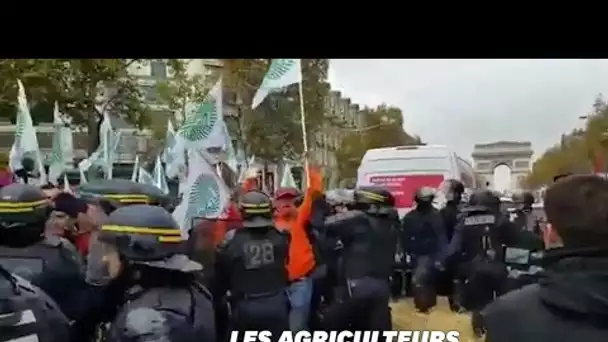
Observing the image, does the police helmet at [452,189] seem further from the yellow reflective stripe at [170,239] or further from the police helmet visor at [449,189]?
the yellow reflective stripe at [170,239]

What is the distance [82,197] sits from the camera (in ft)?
10.8

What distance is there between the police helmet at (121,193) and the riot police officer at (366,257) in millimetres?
605

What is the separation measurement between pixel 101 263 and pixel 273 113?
79 centimetres

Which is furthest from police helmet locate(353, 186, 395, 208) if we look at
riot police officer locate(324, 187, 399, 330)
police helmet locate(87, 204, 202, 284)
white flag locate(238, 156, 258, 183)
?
police helmet locate(87, 204, 202, 284)

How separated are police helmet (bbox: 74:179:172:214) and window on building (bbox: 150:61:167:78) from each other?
39 centimetres

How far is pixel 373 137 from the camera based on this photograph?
324cm

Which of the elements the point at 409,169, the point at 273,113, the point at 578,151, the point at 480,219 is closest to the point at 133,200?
the point at 273,113

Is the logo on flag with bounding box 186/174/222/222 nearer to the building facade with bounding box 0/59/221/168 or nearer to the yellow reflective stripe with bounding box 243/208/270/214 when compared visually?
the yellow reflective stripe with bounding box 243/208/270/214

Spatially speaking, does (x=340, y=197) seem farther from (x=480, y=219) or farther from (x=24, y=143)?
(x=24, y=143)

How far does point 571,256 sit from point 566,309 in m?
0.15

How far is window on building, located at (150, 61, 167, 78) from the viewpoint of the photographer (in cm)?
331

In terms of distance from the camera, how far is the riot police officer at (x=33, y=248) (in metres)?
3.21

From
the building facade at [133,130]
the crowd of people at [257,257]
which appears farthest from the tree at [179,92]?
the crowd of people at [257,257]
